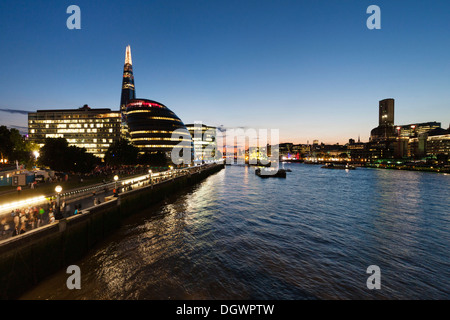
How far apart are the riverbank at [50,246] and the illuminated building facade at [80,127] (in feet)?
385

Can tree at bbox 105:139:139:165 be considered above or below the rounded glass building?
below

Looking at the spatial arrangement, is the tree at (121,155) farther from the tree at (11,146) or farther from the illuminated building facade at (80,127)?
the illuminated building facade at (80,127)

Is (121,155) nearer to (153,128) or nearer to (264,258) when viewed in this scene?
(153,128)

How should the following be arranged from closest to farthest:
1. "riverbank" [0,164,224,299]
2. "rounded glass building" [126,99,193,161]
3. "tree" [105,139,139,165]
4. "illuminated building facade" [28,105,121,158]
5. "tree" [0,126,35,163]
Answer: "riverbank" [0,164,224,299]
"tree" [0,126,35,163]
"tree" [105,139,139,165]
"rounded glass building" [126,99,193,161]
"illuminated building facade" [28,105,121,158]

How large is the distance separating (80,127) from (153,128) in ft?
144

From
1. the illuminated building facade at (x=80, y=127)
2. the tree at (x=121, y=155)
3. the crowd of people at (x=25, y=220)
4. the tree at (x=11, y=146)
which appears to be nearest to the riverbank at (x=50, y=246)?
the crowd of people at (x=25, y=220)

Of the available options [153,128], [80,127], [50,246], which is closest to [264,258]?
[50,246]

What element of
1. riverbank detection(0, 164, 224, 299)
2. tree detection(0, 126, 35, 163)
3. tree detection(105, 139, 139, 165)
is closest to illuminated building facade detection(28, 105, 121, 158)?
tree detection(105, 139, 139, 165)

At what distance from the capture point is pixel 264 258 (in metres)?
17.3

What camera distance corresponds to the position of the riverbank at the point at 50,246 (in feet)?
36.9

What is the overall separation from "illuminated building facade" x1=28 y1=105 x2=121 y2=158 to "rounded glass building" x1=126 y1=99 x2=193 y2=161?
35.8 feet

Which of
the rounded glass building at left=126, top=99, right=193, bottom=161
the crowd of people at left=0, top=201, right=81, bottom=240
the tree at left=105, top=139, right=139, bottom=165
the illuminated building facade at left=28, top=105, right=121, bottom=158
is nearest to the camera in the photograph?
the crowd of people at left=0, top=201, right=81, bottom=240

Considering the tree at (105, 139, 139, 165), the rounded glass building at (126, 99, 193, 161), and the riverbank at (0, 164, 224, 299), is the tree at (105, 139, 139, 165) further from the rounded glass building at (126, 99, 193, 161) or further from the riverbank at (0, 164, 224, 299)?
the riverbank at (0, 164, 224, 299)

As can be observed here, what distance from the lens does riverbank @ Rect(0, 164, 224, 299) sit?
11242 millimetres
